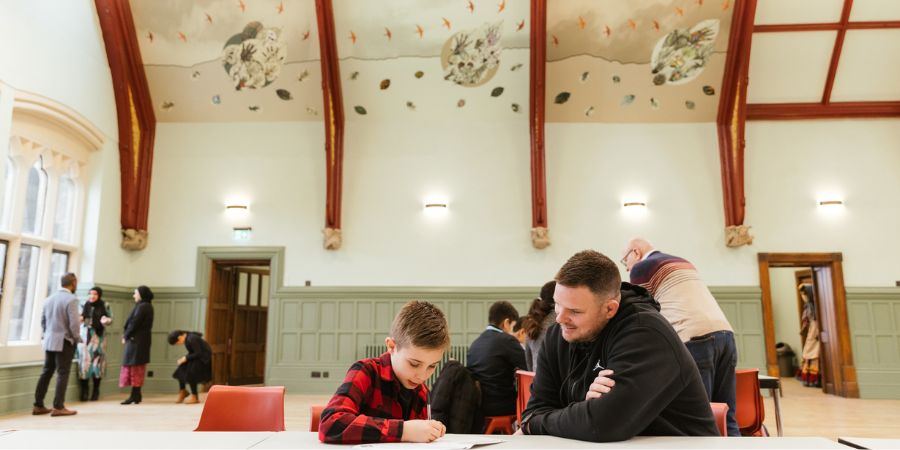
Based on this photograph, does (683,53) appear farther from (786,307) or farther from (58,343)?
(58,343)

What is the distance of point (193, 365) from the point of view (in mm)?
7312

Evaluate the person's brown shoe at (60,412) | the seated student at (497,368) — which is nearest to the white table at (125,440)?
the seated student at (497,368)

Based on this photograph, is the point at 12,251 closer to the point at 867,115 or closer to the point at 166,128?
the point at 166,128

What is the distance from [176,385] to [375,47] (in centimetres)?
553

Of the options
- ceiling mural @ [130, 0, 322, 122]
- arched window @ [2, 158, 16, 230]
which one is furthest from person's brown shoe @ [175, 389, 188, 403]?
ceiling mural @ [130, 0, 322, 122]

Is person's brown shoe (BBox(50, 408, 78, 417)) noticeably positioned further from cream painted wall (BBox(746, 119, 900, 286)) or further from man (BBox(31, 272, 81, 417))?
cream painted wall (BBox(746, 119, 900, 286))

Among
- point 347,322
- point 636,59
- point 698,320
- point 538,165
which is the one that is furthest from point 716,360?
point 347,322

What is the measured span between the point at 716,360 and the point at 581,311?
4.76 feet

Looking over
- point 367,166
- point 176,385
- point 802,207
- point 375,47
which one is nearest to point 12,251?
point 176,385

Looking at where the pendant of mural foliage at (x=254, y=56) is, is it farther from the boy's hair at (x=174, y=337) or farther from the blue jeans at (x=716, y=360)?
the blue jeans at (x=716, y=360)

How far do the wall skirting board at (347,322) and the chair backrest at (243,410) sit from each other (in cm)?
586

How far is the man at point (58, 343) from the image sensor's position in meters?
5.97

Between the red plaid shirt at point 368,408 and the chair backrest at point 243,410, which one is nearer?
the red plaid shirt at point 368,408

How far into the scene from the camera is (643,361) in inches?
68.9
